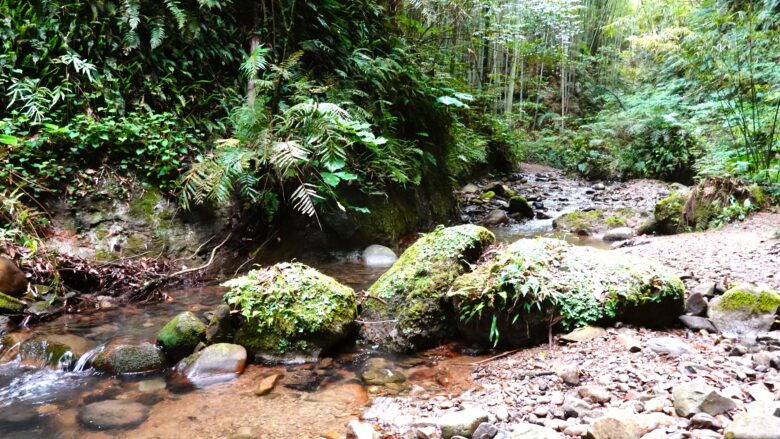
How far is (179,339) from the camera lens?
11.2ft

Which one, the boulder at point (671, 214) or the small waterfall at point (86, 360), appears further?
the boulder at point (671, 214)

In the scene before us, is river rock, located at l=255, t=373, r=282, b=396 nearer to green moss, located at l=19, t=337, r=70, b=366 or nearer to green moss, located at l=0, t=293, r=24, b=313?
green moss, located at l=19, t=337, r=70, b=366

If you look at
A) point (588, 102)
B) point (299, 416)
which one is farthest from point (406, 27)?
point (588, 102)

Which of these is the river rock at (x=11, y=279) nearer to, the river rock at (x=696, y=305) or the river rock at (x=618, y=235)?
the river rock at (x=696, y=305)

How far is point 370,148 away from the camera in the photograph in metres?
6.33

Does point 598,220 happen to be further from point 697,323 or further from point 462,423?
point 462,423

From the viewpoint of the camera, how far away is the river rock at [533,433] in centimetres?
192

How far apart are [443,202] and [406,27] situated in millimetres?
4066

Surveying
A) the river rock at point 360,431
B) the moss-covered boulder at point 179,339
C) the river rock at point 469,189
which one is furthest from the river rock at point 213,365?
the river rock at point 469,189

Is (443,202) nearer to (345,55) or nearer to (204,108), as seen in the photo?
(345,55)

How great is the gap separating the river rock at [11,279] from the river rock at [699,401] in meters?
5.09

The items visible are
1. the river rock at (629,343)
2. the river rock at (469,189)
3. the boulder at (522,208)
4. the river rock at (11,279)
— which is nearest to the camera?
the river rock at (629,343)

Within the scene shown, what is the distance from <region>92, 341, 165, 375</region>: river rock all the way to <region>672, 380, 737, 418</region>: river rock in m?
3.34

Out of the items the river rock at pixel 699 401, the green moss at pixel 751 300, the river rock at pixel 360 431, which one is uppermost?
the green moss at pixel 751 300
